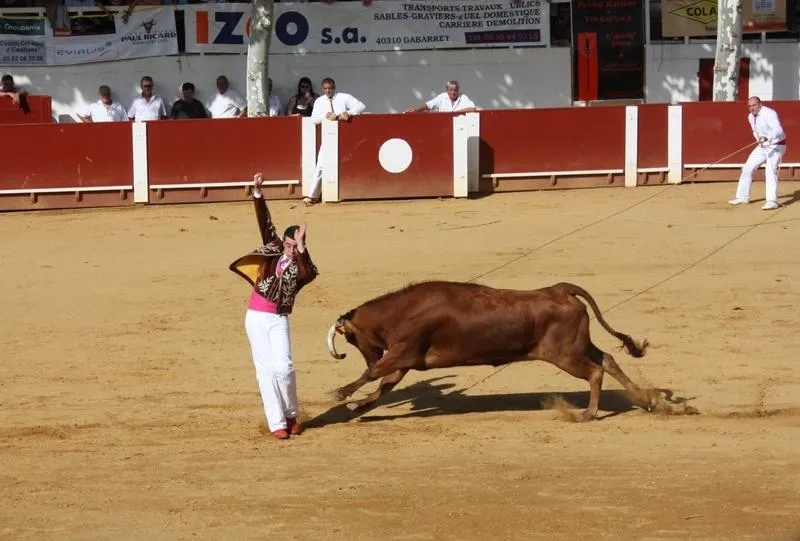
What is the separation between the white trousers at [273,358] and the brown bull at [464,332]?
41cm

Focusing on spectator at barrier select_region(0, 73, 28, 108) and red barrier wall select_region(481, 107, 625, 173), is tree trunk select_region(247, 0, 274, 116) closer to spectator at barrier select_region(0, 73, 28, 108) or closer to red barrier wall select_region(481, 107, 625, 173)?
spectator at barrier select_region(0, 73, 28, 108)

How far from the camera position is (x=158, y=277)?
13922 mm

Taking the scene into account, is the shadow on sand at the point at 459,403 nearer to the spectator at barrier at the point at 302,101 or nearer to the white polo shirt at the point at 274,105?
the spectator at barrier at the point at 302,101

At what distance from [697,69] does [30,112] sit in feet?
35.8

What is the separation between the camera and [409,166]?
1783 centimetres

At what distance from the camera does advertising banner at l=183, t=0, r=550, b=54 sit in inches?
836

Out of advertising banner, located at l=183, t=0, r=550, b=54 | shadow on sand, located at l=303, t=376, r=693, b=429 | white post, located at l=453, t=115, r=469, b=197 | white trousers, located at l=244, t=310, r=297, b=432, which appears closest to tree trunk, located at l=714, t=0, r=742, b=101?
advertising banner, located at l=183, t=0, r=550, b=54

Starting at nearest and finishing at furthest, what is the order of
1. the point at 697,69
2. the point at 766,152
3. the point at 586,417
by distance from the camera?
the point at 586,417, the point at 766,152, the point at 697,69

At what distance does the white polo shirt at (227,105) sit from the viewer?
2039 cm

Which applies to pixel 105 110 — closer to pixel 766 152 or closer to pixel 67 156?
pixel 67 156

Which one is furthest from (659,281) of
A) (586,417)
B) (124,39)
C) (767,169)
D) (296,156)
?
(124,39)

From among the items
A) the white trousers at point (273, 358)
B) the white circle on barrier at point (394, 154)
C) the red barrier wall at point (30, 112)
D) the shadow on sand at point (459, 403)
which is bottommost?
the shadow on sand at point (459, 403)

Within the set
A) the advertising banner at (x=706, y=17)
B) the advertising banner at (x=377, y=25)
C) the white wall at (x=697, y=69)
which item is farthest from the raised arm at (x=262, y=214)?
the advertising banner at (x=706, y=17)

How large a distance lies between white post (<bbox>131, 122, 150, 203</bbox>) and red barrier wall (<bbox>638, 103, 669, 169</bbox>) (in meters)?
6.78
